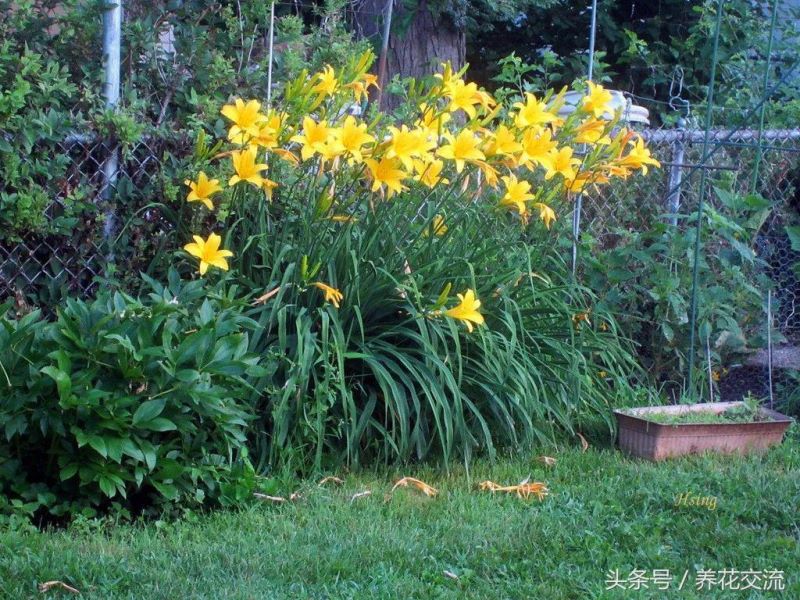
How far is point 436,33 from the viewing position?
28.7 feet

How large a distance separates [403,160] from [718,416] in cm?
192

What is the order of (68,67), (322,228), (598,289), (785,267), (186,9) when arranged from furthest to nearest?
(785,267) < (598,289) < (186,9) < (68,67) < (322,228)

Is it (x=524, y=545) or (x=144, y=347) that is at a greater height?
(x=144, y=347)

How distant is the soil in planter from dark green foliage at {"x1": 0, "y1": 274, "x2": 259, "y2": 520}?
192cm

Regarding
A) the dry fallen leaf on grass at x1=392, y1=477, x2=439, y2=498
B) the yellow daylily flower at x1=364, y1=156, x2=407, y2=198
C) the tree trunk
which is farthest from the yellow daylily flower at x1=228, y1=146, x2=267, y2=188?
the tree trunk

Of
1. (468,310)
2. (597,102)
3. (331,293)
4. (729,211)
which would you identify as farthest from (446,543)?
(729,211)

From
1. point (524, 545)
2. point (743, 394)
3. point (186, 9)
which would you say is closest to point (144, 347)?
point (524, 545)

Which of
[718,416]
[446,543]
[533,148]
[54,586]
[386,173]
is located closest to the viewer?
[54,586]

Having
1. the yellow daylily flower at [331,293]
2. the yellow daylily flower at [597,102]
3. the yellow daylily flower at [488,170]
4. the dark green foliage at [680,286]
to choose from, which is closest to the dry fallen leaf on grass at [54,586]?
the yellow daylily flower at [331,293]

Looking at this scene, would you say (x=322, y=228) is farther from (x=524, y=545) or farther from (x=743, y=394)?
(x=743, y=394)

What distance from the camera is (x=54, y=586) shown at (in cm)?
301

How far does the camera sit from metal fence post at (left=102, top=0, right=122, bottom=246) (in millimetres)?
4566

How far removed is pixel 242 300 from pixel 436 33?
5.35m

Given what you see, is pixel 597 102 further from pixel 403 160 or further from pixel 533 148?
pixel 403 160
